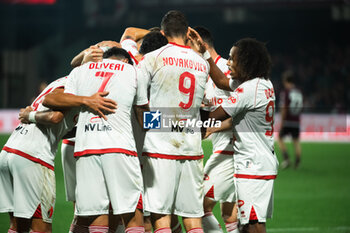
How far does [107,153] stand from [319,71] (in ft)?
88.4

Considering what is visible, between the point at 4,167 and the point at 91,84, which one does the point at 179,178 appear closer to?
the point at 91,84

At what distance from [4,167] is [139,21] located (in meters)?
27.2

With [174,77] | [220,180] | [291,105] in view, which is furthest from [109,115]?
[291,105]

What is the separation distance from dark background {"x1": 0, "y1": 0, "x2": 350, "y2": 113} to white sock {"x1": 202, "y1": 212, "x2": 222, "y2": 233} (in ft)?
72.9

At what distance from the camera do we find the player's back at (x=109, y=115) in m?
4.65

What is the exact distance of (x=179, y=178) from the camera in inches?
199

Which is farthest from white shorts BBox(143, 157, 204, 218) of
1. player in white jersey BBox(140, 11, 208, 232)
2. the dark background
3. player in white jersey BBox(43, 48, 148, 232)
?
the dark background

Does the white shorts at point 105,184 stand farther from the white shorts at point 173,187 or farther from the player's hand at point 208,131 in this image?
the player's hand at point 208,131

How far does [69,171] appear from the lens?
585 cm

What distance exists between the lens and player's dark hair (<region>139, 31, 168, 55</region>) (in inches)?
210

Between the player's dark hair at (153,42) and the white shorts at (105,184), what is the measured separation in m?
1.22

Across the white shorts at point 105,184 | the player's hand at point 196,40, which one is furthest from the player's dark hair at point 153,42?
the white shorts at point 105,184

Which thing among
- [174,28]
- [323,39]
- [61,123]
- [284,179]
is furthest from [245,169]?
[323,39]

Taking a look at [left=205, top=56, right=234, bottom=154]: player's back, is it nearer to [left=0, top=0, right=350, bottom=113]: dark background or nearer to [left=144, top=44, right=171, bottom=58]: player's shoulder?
[left=144, top=44, right=171, bottom=58]: player's shoulder
